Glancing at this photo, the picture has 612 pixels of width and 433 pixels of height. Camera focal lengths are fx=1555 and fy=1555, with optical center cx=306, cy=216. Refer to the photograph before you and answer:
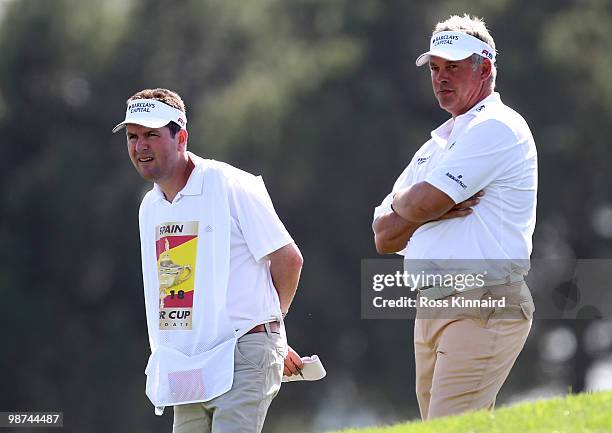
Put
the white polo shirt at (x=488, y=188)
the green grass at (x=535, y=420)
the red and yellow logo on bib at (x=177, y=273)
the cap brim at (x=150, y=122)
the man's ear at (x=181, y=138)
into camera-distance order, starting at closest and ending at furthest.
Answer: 1. the green grass at (x=535, y=420)
2. the white polo shirt at (x=488, y=188)
3. the red and yellow logo on bib at (x=177, y=273)
4. the cap brim at (x=150, y=122)
5. the man's ear at (x=181, y=138)

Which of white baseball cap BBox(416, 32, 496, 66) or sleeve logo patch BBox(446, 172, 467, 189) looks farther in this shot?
white baseball cap BBox(416, 32, 496, 66)

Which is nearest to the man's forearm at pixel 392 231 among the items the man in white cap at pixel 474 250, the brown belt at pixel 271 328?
the man in white cap at pixel 474 250

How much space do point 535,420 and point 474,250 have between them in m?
0.81

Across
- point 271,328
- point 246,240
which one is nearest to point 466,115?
point 246,240

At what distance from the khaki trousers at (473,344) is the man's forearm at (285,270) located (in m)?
0.62

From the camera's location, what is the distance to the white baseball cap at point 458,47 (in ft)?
23.1

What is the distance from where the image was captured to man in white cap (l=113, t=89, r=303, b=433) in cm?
685

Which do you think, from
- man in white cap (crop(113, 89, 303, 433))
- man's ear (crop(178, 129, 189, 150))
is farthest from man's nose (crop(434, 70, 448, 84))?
man's ear (crop(178, 129, 189, 150))

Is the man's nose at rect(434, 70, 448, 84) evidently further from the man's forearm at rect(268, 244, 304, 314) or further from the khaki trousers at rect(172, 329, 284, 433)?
the khaki trousers at rect(172, 329, 284, 433)

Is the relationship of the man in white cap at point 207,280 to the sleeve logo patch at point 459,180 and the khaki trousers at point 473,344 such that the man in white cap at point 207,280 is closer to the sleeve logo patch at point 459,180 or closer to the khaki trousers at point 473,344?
the khaki trousers at point 473,344

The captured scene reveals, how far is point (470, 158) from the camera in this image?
6773mm

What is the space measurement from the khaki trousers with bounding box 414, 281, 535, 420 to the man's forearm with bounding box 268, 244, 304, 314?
62cm

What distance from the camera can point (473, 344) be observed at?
6.77 m

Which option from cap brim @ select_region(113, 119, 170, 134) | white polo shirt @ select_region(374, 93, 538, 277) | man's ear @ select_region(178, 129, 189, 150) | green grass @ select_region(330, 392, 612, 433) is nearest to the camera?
green grass @ select_region(330, 392, 612, 433)
